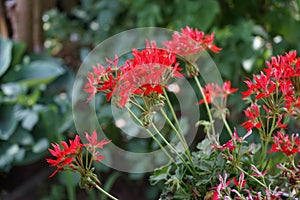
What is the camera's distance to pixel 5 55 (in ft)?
6.07

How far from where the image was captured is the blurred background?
4.94 ft

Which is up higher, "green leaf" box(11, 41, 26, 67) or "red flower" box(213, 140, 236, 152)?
"red flower" box(213, 140, 236, 152)

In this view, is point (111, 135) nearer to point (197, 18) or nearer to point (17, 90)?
point (17, 90)

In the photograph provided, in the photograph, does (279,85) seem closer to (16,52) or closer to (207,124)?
(207,124)

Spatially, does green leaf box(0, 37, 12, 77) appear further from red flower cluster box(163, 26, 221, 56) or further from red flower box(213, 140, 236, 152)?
red flower box(213, 140, 236, 152)

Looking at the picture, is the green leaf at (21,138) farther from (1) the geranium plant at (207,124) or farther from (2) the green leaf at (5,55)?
(1) the geranium plant at (207,124)

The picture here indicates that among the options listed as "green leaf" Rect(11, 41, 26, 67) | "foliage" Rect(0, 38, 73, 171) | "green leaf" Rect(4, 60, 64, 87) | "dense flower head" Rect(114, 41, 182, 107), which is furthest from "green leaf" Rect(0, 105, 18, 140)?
"dense flower head" Rect(114, 41, 182, 107)

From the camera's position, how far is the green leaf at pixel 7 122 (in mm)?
1656

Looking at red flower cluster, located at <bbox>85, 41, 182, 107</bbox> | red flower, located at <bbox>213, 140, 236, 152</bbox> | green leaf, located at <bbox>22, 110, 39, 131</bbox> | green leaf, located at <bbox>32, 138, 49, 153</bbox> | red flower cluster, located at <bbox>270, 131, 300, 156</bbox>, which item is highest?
red flower cluster, located at <bbox>85, 41, 182, 107</bbox>

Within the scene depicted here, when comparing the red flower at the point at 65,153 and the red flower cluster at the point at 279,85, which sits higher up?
the red flower cluster at the point at 279,85

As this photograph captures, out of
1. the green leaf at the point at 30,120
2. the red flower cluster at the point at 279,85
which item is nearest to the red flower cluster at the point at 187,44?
the red flower cluster at the point at 279,85

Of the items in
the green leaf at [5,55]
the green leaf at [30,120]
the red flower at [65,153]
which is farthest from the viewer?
the green leaf at [5,55]

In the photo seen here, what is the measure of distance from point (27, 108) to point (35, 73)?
0.22 metres

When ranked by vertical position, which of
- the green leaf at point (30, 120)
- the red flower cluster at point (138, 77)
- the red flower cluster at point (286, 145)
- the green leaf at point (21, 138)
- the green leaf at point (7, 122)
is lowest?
the green leaf at point (21, 138)
